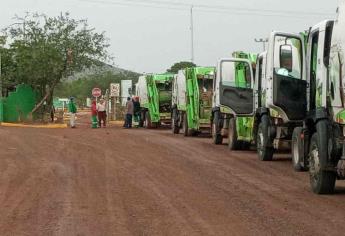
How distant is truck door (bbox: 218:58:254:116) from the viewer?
20.7 m

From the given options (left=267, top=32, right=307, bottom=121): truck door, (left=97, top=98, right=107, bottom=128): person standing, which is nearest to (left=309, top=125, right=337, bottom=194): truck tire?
(left=267, top=32, right=307, bottom=121): truck door

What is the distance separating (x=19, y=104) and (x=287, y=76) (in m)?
28.4

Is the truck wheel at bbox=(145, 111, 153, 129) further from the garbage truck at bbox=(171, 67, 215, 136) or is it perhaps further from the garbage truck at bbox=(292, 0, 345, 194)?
the garbage truck at bbox=(292, 0, 345, 194)

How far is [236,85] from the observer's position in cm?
2122

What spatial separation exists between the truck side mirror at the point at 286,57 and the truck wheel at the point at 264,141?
90.0 inches

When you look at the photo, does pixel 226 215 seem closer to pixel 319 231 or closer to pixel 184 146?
pixel 319 231

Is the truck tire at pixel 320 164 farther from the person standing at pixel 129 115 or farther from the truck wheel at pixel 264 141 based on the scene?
the person standing at pixel 129 115

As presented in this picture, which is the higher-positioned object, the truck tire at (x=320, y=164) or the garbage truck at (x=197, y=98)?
the garbage truck at (x=197, y=98)

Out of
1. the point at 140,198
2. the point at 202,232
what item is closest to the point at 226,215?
the point at 202,232

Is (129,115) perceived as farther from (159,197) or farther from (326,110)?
(326,110)

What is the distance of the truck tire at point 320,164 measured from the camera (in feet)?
34.5

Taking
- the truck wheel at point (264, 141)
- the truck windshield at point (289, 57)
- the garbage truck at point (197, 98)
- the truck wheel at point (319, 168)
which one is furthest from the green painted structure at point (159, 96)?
the truck wheel at point (319, 168)

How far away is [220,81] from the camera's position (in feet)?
70.6

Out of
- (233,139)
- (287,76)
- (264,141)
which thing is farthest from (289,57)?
(233,139)
